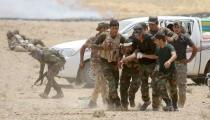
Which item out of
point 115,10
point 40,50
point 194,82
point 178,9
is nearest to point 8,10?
point 115,10

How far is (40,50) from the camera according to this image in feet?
51.7

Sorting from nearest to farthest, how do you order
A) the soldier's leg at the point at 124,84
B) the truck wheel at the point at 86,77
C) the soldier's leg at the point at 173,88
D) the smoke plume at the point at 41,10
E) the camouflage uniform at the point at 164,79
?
1. the camouflage uniform at the point at 164,79
2. the soldier's leg at the point at 173,88
3. the soldier's leg at the point at 124,84
4. the truck wheel at the point at 86,77
5. the smoke plume at the point at 41,10

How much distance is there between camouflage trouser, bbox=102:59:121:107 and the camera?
1301 cm

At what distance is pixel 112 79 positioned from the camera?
42.7ft

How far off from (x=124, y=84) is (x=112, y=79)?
0.24 metres

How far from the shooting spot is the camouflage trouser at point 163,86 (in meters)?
12.6

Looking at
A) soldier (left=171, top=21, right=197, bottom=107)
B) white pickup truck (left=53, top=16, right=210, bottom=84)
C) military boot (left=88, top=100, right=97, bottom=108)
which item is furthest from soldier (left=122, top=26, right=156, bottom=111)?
white pickup truck (left=53, top=16, right=210, bottom=84)

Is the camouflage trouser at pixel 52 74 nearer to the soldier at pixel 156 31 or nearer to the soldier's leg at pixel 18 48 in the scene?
the soldier at pixel 156 31

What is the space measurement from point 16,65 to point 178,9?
2692 centimetres

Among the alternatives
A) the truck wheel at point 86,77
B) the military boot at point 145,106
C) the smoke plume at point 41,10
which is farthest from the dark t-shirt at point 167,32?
the smoke plume at point 41,10

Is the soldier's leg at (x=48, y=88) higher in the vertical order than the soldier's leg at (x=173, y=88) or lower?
lower

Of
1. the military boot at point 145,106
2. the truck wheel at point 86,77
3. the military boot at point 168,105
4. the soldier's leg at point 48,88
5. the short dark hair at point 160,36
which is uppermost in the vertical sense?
the short dark hair at point 160,36

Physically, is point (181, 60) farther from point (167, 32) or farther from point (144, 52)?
point (144, 52)

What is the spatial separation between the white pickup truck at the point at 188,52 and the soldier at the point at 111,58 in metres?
4.79
